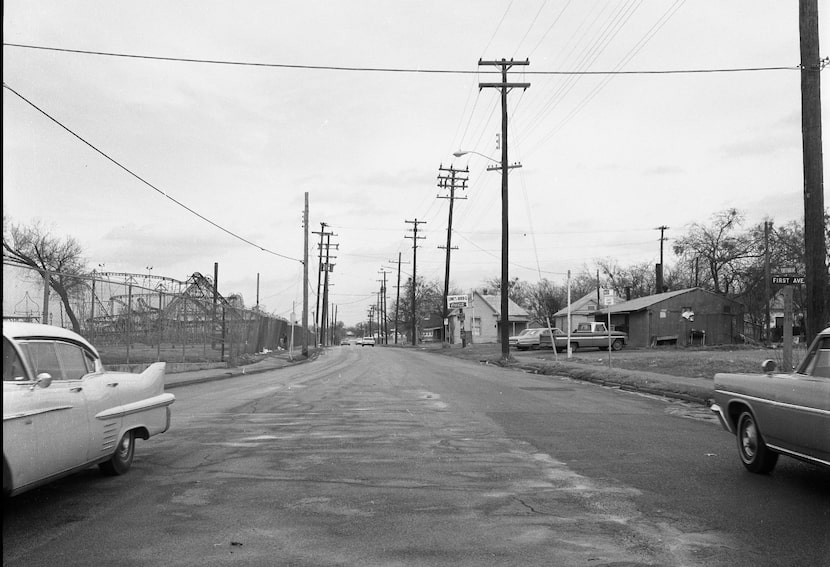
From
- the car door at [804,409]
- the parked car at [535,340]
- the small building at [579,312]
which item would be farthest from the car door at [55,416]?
the small building at [579,312]

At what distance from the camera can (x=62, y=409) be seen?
5434 mm

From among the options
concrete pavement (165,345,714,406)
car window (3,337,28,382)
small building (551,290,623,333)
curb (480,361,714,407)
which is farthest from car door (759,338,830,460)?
small building (551,290,623,333)

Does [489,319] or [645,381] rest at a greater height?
[489,319]

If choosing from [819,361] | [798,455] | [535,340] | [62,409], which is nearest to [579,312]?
[535,340]

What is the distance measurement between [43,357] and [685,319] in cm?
4485

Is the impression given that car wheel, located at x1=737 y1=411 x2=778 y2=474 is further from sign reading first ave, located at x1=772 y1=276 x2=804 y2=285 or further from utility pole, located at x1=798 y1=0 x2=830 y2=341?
sign reading first ave, located at x1=772 y1=276 x2=804 y2=285

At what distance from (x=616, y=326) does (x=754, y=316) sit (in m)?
11.8

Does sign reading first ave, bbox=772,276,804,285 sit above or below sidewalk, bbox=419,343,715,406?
above

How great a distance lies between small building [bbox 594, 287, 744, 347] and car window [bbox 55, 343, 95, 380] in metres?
41.1

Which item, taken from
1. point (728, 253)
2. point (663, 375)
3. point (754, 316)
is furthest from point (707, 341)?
point (663, 375)

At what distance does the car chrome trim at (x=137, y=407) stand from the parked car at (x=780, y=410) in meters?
6.06

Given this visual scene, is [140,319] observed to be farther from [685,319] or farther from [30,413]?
[685,319]

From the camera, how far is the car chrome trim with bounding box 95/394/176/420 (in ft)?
20.7

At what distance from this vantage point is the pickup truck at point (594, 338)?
4075 centimetres
